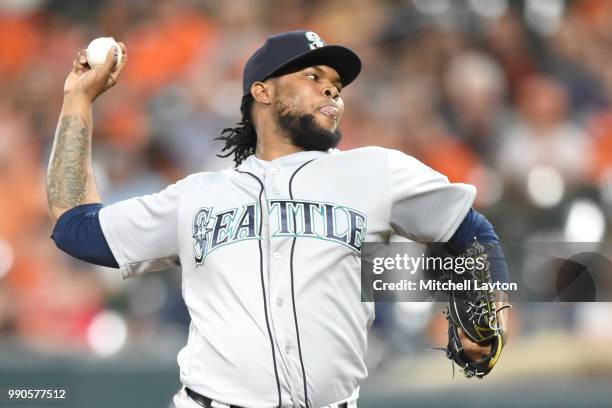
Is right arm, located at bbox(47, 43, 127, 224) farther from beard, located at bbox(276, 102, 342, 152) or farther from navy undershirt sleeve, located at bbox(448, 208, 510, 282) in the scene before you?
navy undershirt sleeve, located at bbox(448, 208, 510, 282)

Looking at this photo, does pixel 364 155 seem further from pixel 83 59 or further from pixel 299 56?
pixel 83 59

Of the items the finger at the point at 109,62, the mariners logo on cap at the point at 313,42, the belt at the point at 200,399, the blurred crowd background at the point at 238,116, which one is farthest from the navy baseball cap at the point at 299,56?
the blurred crowd background at the point at 238,116

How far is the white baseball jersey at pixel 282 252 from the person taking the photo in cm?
211

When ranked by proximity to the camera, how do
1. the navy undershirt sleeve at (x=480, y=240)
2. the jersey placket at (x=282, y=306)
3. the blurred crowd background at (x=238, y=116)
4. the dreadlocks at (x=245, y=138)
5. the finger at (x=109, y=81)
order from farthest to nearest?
the blurred crowd background at (x=238, y=116) → the dreadlocks at (x=245, y=138) → the finger at (x=109, y=81) → the navy undershirt sleeve at (x=480, y=240) → the jersey placket at (x=282, y=306)

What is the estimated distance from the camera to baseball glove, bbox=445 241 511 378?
7.20 ft

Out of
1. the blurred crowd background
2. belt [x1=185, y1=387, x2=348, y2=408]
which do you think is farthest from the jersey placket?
the blurred crowd background

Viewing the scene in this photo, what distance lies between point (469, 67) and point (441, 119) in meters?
0.37

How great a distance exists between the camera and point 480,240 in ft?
7.36

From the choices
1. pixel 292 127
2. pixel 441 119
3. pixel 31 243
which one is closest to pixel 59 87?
pixel 31 243

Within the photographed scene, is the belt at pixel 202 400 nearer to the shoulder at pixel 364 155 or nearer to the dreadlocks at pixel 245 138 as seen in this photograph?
the shoulder at pixel 364 155

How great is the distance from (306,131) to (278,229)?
12.6 inches

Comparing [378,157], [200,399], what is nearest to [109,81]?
[378,157]

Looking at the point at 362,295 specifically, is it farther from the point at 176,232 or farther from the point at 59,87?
the point at 59,87

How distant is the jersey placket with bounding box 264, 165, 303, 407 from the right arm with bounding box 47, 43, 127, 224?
1.69 ft
